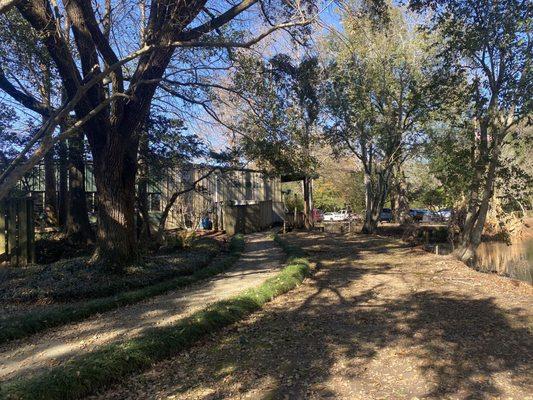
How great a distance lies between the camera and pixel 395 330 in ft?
21.9

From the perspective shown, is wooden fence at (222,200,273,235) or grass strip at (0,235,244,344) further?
wooden fence at (222,200,273,235)

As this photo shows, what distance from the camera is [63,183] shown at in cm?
1791

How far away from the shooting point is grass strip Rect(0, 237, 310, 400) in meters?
4.61

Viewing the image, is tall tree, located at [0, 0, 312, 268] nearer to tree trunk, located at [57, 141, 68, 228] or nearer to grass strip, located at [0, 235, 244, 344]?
grass strip, located at [0, 235, 244, 344]

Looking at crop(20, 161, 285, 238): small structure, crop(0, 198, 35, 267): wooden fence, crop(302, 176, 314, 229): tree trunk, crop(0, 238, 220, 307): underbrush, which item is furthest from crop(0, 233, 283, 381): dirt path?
crop(302, 176, 314, 229): tree trunk

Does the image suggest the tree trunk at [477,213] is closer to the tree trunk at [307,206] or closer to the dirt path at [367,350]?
the dirt path at [367,350]

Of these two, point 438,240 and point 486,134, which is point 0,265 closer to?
point 486,134

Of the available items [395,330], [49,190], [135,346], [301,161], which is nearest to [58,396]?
[135,346]

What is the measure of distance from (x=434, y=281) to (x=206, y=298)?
4.86 m

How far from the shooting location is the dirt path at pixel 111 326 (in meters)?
5.88

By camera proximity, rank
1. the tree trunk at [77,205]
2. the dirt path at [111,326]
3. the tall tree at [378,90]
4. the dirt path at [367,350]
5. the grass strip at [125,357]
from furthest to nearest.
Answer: the tall tree at [378,90], the tree trunk at [77,205], the dirt path at [111,326], the dirt path at [367,350], the grass strip at [125,357]

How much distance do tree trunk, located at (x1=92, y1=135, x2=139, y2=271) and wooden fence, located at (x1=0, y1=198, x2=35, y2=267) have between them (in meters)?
2.34

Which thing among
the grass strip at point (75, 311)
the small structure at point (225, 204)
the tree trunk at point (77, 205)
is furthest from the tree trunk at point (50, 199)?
the grass strip at point (75, 311)

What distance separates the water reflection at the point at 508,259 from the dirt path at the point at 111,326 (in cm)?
892
